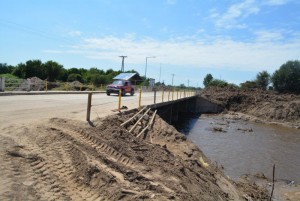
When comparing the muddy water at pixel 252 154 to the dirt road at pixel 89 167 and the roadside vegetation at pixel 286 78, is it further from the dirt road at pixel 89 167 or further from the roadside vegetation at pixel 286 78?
the roadside vegetation at pixel 286 78

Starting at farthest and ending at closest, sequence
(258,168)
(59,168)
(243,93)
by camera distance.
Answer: (243,93), (258,168), (59,168)

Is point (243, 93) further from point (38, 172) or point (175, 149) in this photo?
point (38, 172)

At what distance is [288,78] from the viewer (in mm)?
72000

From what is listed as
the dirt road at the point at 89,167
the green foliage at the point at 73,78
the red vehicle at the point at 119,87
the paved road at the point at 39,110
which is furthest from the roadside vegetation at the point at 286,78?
the dirt road at the point at 89,167

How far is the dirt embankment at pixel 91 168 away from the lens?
237 inches

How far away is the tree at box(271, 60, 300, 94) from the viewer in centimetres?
7138

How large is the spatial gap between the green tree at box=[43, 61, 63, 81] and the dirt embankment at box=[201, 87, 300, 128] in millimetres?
36960

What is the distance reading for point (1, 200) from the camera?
505cm

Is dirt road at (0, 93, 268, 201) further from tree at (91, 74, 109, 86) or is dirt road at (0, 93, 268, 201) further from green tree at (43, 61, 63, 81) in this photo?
green tree at (43, 61, 63, 81)

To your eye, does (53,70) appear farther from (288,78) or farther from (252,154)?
(252,154)

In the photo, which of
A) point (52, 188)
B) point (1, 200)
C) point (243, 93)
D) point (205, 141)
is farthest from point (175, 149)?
point (243, 93)

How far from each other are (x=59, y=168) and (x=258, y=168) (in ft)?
Answer: 43.0

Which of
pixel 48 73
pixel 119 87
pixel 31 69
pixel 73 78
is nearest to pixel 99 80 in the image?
pixel 73 78

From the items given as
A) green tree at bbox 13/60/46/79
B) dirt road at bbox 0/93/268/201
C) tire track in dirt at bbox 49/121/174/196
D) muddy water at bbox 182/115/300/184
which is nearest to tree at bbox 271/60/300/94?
muddy water at bbox 182/115/300/184
